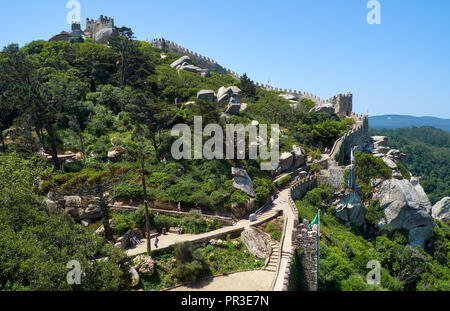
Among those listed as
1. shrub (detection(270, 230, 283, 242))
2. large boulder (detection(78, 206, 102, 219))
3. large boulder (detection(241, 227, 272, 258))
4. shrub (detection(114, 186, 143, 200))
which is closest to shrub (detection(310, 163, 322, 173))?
shrub (detection(270, 230, 283, 242))

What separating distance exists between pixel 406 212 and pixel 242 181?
17.4 meters

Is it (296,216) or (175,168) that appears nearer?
(296,216)

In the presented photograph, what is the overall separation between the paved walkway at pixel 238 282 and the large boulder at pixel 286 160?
16953 mm

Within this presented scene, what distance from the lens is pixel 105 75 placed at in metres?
43.0

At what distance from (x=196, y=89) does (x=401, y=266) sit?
111 ft

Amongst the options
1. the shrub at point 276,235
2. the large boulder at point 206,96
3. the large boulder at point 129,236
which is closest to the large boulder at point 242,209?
the shrub at point 276,235

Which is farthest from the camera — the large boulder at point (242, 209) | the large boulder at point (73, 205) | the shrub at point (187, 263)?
the large boulder at point (242, 209)

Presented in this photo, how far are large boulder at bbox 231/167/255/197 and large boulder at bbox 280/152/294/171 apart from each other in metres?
7.35

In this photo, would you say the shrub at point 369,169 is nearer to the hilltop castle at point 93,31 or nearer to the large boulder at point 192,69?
the large boulder at point 192,69

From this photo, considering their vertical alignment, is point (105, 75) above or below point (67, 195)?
above

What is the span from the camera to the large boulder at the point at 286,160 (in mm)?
32656
